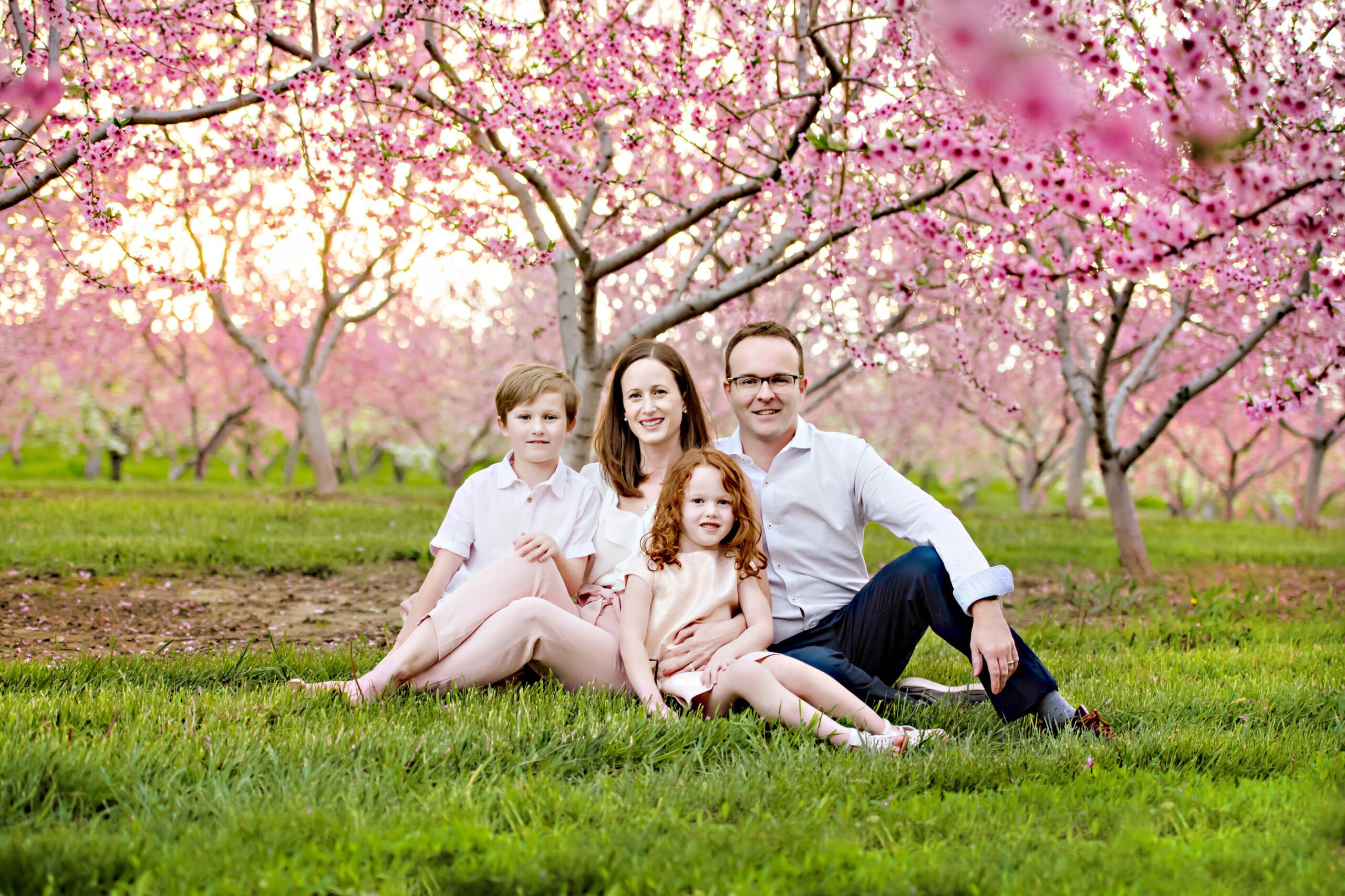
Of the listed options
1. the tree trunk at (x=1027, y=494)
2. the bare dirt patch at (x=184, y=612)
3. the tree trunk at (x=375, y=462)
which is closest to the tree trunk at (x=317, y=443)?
the bare dirt patch at (x=184, y=612)

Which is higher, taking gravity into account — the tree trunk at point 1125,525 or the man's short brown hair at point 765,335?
the man's short brown hair at point 765,335

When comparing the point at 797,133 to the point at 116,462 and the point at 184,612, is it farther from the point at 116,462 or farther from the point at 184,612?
the point at 116,462

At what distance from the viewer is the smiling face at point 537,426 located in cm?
399

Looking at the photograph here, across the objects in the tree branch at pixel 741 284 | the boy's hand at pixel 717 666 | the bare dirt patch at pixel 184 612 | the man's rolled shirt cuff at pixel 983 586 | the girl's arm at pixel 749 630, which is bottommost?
the bare dirt patch at pixel 184 612

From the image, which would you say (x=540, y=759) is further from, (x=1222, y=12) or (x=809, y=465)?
(x=1222, y=12)

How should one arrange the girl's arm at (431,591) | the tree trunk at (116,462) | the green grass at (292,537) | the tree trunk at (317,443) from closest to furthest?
the girl's arm at (431,591), the green grass at (292,537), the tree trunk at (317,443), the tree trunk at (116,462)

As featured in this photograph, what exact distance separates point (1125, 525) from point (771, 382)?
5477 mm

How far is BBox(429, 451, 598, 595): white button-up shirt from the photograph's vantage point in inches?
157

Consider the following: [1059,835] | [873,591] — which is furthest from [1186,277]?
[1059,835]

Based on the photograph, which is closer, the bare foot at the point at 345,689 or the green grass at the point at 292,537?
the bare foot at the point at 345,689

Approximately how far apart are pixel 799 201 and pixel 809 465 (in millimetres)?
2366

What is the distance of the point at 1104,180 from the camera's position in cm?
422

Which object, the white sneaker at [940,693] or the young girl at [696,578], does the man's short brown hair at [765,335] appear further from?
the white sneaker at [940,693]

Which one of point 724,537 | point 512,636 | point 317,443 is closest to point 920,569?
point 724,537
